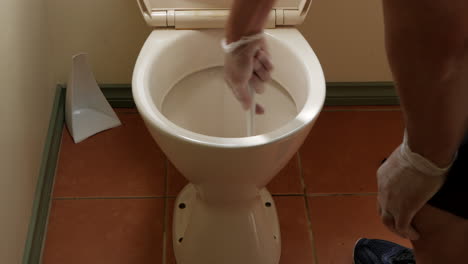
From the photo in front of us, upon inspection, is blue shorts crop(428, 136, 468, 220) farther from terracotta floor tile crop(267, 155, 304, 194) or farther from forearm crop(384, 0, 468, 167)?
terracotta floor tile crop(267, 155, 304, 194)

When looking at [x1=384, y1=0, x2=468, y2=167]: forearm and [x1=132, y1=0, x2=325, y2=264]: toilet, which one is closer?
[x1=384, y1=0, x2=468, y2=167]: forearm

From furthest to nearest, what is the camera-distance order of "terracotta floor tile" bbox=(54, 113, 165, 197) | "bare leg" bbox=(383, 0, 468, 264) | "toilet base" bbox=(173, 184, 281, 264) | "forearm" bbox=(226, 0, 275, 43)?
"terracotta floor tile" bbox=(54, 113, 165, 197) < "toilet base" bbox=(173, 184, 281, 264) < "forearm" bbox=(226, 0, 275, 43) < "bare leg" bbox=(383, 0, 468, 264)

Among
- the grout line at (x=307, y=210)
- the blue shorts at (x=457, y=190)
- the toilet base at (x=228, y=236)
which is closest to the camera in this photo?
the blue shorts at (x=457, y=190)

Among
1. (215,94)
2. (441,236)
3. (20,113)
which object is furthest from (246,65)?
(20,113)

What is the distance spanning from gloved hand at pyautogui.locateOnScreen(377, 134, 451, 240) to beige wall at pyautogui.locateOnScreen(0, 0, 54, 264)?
722 millimetres

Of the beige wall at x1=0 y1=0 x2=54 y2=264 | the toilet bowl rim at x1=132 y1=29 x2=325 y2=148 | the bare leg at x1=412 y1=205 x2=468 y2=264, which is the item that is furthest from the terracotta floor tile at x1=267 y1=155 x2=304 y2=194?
the bare leg at x1=412 y1=205 x2=468 y2=264

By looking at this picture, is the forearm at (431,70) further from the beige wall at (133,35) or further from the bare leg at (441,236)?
the beige wall at (133,35)

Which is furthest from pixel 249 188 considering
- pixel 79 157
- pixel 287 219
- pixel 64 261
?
pixel 79 157

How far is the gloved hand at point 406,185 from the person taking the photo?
2.43 feet

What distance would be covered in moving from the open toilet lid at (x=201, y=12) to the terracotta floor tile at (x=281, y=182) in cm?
41

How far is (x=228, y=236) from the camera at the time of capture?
1313mm

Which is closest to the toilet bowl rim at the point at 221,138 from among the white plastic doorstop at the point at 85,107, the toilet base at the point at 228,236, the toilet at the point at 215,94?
the toilet at the point at 215,94

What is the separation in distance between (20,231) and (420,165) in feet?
2.87

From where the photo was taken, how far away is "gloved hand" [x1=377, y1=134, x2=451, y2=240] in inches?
29.2
